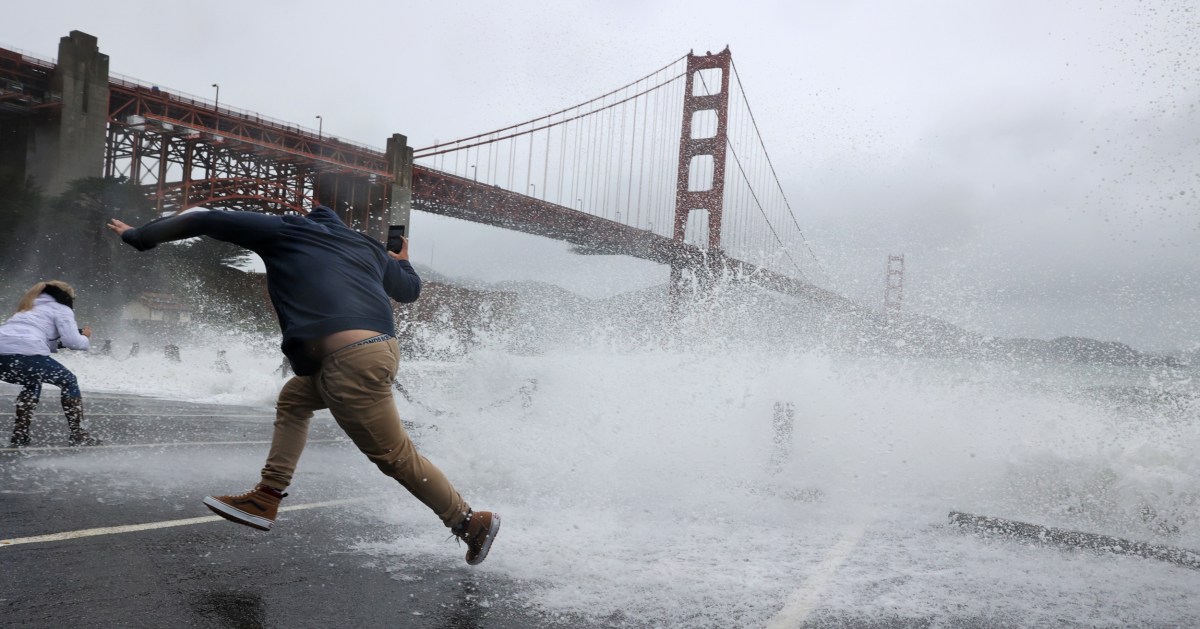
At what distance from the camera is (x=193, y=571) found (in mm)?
3049

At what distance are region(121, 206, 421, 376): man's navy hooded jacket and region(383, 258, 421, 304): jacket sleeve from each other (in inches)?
6.4

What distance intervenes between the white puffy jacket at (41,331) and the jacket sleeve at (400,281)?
3744 mm

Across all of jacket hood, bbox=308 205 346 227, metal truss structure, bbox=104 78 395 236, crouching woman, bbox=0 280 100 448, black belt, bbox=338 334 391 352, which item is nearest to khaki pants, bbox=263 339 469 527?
black belt, bbox=338 334 391 352

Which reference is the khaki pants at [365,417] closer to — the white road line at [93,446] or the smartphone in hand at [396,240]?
the smartphone in hand at [396,240]

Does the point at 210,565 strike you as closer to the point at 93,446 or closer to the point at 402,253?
the point at 402,253

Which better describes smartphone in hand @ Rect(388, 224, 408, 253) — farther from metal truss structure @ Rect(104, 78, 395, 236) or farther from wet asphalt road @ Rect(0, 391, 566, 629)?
metal truss structure @ Rect(104, 78, 395, 236)

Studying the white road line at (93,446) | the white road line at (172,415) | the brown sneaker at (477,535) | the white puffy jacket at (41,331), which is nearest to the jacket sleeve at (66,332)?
the white puffy jacket at (41,331)

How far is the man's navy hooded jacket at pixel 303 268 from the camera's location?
3.13 m

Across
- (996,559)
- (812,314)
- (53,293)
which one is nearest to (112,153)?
(812,314)

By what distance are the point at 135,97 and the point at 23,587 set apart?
33.9 meters

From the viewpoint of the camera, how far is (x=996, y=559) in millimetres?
3996

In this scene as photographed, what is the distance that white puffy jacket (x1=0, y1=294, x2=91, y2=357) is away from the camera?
5.73 m

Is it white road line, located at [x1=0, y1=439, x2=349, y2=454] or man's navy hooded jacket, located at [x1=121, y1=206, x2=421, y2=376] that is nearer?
man's navy hooded jacket, located at [x1=121, y1=206, x2=421, y2=376]

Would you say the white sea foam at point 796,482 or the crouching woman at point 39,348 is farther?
the crouching woman at point 39,348
